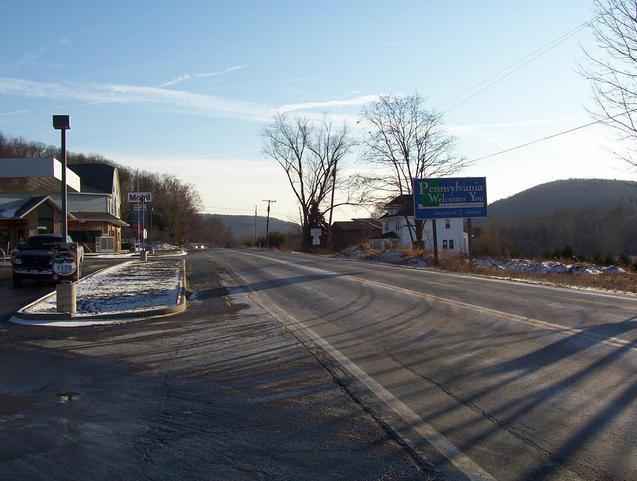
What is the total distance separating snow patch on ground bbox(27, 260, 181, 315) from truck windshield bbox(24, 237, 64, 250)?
1812 millimetres

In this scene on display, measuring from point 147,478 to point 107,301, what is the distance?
43.9 feet

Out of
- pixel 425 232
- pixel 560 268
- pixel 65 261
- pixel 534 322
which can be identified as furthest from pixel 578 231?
pixel 65 261

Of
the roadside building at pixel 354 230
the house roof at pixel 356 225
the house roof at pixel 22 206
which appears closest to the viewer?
the house roof at pixel 22 206

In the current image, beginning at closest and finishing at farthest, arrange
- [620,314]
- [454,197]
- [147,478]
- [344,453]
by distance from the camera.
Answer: [147,478], [344,453], [620,314], [454,197]

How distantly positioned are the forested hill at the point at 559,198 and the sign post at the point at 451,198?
84.3 meters

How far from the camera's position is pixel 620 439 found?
18.1 ft

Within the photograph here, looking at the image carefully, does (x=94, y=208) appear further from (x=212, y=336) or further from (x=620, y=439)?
(x=620, y=439)

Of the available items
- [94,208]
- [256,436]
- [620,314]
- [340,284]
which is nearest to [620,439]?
[256,436]

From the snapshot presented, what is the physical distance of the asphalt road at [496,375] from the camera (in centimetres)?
518

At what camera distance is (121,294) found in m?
19.1

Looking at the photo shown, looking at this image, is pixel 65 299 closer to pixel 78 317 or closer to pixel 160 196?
pixel 78 317

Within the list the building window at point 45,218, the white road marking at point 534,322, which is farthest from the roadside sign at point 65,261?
the building window at point 45,218

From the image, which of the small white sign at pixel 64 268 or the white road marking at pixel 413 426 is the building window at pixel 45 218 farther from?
the white road marking at pixel 413 426

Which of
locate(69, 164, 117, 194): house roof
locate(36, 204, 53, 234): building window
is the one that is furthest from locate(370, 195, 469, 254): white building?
locate(36, 204, 53, 234): building window
